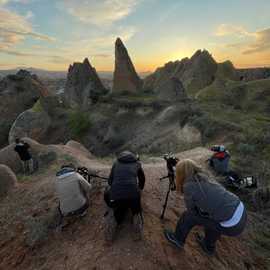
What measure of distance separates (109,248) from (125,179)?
1.24 m

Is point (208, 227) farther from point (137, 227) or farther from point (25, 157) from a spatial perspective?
point (25, 157)

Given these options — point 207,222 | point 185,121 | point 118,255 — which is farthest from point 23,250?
point 185,121

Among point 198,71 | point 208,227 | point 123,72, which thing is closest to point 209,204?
point 208,227

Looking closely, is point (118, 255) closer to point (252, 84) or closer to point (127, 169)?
point (127, 169)

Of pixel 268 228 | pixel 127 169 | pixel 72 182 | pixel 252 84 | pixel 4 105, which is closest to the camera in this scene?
pixel 127 169

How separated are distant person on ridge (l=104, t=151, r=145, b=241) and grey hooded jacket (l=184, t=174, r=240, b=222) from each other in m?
1.00

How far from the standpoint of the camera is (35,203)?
23.4ft

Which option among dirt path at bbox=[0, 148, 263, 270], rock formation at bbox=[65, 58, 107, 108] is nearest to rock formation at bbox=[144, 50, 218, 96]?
rock formation at bbox=[65, 58, 107, 108]

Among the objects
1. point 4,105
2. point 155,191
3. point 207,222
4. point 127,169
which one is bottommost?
point 4,105

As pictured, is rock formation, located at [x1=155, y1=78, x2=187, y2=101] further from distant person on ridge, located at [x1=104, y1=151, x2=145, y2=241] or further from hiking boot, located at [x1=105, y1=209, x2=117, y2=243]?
hiking boot, located at [x1=105, y1=209, x2=117, y2=243]

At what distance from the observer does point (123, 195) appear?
14.4 ft

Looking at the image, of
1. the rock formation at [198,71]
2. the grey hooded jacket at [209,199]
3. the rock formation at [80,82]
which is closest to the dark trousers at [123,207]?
the grey hooded jacket at [209,199]

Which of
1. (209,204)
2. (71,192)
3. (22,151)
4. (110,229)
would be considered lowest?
(22,151)

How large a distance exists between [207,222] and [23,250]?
4.03 metres
